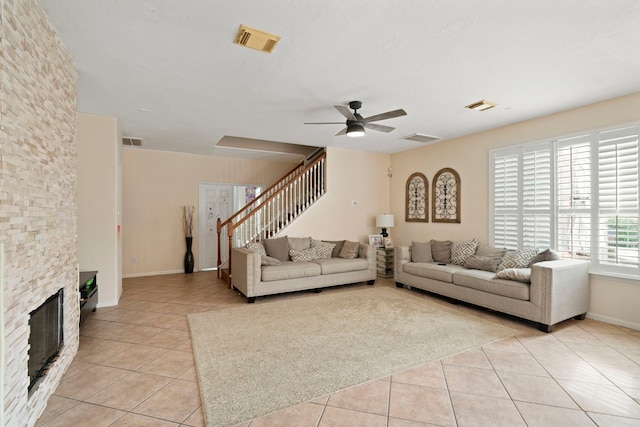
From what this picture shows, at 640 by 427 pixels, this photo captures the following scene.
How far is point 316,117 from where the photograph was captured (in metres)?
4.55

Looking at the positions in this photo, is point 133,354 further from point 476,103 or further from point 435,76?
point 476,103

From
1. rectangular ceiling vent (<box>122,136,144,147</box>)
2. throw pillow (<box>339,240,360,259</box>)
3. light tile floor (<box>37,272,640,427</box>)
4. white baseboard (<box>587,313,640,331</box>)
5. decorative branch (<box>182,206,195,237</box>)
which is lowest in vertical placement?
light tile floor (<box>37,272,640,427</box>)

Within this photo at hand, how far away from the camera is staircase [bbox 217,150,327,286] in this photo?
6.02 m

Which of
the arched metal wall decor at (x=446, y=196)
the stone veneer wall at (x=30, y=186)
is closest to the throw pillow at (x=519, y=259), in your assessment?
the arched metal wall decor at (x=446, y=196)

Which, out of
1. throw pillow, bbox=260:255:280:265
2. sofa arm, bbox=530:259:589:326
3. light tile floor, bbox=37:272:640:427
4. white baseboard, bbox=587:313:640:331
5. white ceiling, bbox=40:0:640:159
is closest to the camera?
light tile floor, bbox=37:272:640:427

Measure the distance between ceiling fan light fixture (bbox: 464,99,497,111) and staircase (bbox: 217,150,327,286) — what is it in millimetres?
3190

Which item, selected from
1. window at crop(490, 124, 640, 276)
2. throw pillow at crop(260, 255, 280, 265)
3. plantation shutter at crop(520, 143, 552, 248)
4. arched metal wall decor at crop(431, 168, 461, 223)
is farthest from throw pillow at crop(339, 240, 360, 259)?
plantation shutter at crop(520, 143, 552, 248)

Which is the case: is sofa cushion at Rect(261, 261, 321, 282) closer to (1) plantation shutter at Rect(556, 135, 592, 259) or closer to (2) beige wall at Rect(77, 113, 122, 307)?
(2) beige wall at Rect(77, 113, 122, 307)

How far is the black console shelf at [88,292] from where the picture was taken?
360 cm

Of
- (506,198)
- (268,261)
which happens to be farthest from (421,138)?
(268,261)

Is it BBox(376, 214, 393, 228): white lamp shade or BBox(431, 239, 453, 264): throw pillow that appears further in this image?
BBox(376, 214, 393, 228): white lamp shade

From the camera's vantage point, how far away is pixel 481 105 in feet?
13.3

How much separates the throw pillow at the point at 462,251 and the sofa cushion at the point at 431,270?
0.51 feet

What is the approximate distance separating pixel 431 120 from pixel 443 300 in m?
2.80
